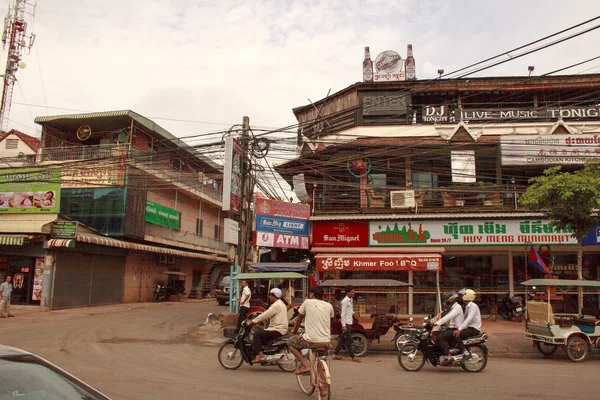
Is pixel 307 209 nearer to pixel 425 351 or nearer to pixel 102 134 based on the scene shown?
pixel 425 351

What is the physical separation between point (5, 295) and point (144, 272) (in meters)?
12.3

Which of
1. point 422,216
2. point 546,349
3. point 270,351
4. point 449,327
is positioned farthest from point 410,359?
point 422,216

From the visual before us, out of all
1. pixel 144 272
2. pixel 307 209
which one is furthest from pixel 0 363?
pixel 144 272

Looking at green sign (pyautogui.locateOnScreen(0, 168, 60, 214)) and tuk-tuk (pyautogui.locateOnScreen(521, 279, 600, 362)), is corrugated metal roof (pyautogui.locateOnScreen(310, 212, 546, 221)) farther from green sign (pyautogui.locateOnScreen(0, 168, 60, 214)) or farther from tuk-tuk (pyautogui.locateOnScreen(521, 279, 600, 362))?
green sign (pyautogui.locateOnScreen(0, 168, 60, 214))

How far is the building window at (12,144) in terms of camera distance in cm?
3167

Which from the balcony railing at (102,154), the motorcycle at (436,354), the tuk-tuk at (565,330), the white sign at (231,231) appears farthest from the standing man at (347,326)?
the balcony railing at (102,154)

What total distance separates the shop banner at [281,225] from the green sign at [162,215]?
1347 cm

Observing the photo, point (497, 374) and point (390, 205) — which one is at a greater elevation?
point (390, 205)

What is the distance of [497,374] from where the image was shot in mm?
9508

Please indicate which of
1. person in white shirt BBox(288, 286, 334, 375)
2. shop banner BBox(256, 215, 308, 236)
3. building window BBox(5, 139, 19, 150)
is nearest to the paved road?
person in white shirt BBox(288, 286, 334, 375)

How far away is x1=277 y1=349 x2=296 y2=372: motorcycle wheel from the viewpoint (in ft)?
30.7

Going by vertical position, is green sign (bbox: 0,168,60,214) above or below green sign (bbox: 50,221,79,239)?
above

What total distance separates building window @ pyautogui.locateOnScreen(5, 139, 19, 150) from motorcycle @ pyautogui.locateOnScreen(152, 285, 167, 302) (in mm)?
13133

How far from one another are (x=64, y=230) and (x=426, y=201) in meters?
16.8
